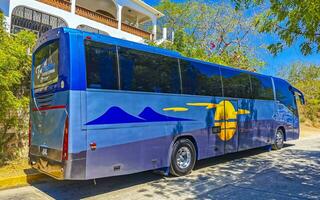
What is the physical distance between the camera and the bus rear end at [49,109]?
5.61m

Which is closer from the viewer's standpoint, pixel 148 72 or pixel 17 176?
pixel 17 176

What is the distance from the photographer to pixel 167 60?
24.9 ft

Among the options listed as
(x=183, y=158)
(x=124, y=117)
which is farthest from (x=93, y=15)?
(x=124, y=117)

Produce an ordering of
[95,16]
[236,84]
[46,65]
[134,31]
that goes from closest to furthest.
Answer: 1. [46,65]
2. [236,84]
3. [95,16]
4. [134,31]

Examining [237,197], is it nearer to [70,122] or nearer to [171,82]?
[171,82]

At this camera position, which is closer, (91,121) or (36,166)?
(91,121)

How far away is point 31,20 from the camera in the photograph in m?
19.4

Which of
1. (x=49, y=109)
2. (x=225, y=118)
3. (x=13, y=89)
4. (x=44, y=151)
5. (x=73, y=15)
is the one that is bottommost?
(x=44, y=151)

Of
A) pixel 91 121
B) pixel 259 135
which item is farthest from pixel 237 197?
pixel 259 135

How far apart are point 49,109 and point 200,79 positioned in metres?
4.16

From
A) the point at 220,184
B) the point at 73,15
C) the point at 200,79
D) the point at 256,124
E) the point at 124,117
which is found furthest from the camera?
the point at 73,15

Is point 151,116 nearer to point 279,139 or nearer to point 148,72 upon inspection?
point 148,72

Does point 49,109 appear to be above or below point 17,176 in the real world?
above

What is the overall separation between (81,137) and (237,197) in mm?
3240
